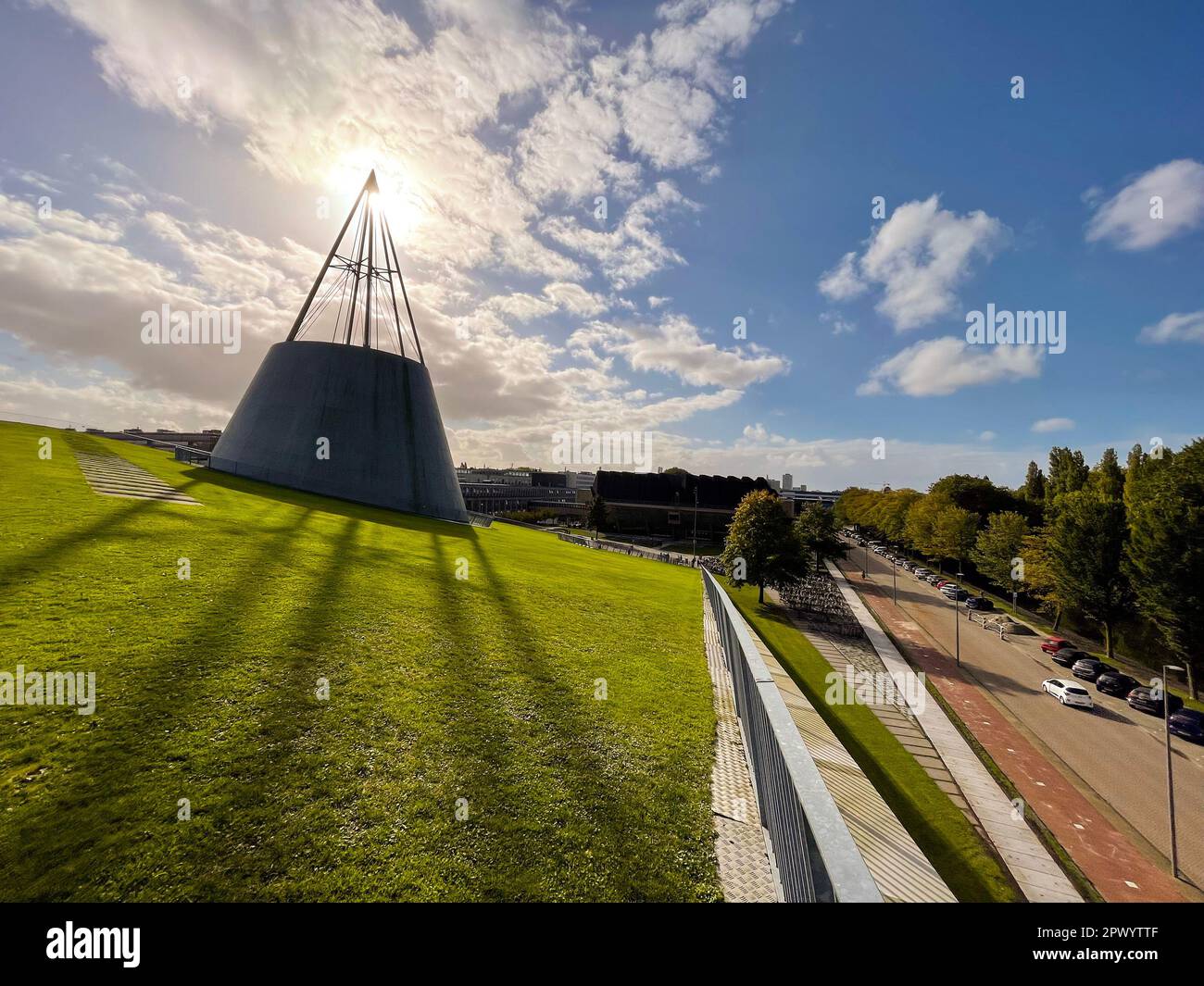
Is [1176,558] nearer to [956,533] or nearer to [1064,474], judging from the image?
[956,533]

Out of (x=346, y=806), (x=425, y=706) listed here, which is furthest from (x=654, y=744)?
(x=346, y=806)

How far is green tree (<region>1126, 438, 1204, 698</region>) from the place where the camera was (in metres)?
25.1

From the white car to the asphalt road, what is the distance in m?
0.34

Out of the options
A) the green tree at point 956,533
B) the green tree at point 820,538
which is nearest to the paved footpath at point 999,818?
the green tree at point 820,538

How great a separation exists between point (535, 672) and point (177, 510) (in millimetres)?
12978

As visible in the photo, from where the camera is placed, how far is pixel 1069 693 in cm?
2272

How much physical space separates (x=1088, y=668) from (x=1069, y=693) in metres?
6.04

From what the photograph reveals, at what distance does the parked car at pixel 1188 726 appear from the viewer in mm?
19625

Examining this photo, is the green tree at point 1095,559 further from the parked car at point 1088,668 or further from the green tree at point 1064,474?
the green tree at point 1064,474

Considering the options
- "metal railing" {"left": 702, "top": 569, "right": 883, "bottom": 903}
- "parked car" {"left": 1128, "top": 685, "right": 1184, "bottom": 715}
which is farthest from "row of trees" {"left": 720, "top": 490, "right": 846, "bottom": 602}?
"metal railing" {"left": 702, "top": 569, "right": 883, "bottom": 903}

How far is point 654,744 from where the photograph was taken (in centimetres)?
659

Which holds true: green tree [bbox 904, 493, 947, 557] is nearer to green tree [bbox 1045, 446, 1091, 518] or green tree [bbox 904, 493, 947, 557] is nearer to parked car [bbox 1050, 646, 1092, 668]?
green tree [bbox 1045, 446, 1091, 518]

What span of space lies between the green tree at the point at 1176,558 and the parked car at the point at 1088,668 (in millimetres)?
3271
